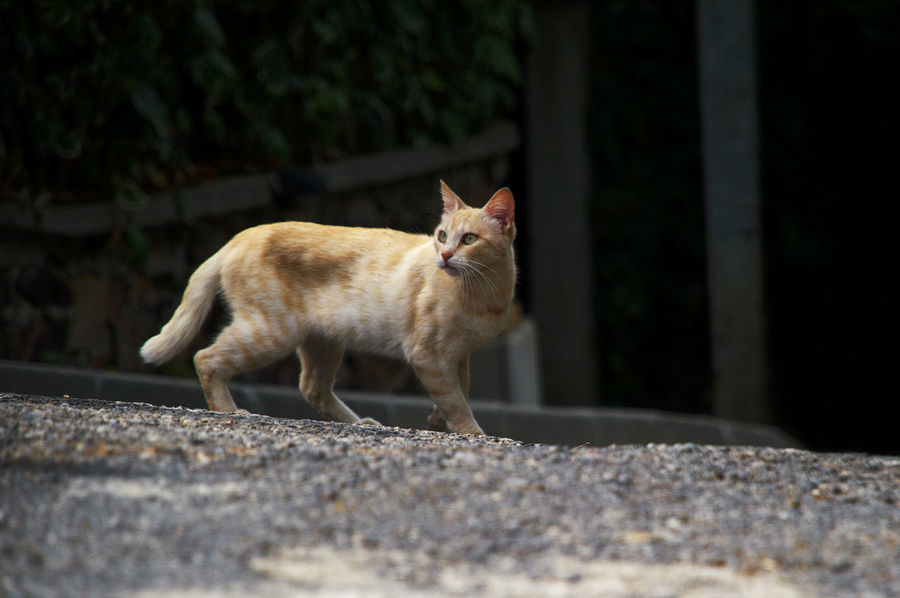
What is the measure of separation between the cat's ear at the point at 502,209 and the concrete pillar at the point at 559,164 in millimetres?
3677

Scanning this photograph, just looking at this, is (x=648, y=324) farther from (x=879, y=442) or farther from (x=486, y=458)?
(x=486, y=458)

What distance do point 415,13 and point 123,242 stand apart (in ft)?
6.89

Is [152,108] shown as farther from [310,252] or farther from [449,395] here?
[449,395]

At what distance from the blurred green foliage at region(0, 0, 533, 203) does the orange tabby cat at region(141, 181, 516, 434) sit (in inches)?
50.7

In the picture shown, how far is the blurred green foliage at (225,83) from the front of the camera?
3.86 m

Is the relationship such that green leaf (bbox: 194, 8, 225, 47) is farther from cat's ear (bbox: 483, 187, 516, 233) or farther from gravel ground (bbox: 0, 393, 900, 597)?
gravel ground (bbox: 0, 393, 900, 597)

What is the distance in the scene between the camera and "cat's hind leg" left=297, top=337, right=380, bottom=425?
3.08 metres

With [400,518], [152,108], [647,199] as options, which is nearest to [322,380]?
[400,518]

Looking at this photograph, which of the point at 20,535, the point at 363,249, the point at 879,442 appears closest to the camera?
the point at 20,535

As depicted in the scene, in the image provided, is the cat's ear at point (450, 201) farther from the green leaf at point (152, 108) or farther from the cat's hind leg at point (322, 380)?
the green leaf at point (152, 108)

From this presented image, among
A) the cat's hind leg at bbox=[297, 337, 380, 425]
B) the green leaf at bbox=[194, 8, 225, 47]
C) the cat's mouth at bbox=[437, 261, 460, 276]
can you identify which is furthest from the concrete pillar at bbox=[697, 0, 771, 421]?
the cat's mouth at bbox=[437, 261, 460, 276]

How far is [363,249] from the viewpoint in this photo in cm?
296

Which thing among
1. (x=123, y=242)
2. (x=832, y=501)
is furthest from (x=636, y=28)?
(x=832, y=501)

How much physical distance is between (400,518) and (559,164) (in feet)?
16.1
